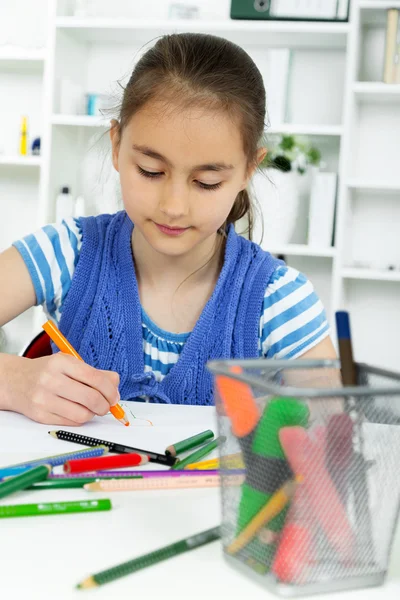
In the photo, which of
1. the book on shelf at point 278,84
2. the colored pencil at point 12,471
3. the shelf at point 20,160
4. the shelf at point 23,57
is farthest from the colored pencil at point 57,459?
the shelf at point 23,57

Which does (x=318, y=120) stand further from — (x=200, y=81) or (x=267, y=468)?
(x=267, y=468)

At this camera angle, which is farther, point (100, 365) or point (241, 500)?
point (100, 365)

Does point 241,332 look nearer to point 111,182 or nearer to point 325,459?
point 325,459

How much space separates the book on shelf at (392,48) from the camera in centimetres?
245

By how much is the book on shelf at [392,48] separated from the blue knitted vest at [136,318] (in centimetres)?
150

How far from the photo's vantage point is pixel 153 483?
620mm

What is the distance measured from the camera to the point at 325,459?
0.45 metres

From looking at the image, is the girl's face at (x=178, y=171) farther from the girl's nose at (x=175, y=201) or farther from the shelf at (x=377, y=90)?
the shelf at (x=377, y=90)

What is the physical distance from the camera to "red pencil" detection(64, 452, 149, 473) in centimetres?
64

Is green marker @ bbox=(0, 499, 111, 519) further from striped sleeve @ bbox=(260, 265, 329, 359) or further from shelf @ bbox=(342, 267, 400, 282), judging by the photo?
shelf @ bbox=(342, 267, 400, 282)

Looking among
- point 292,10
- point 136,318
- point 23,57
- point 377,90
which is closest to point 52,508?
point 136,318

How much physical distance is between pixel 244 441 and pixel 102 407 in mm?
391

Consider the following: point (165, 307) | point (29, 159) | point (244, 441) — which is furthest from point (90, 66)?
point (244, 441)

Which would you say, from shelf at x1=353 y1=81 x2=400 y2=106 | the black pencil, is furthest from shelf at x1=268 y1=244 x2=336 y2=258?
the black pencil
